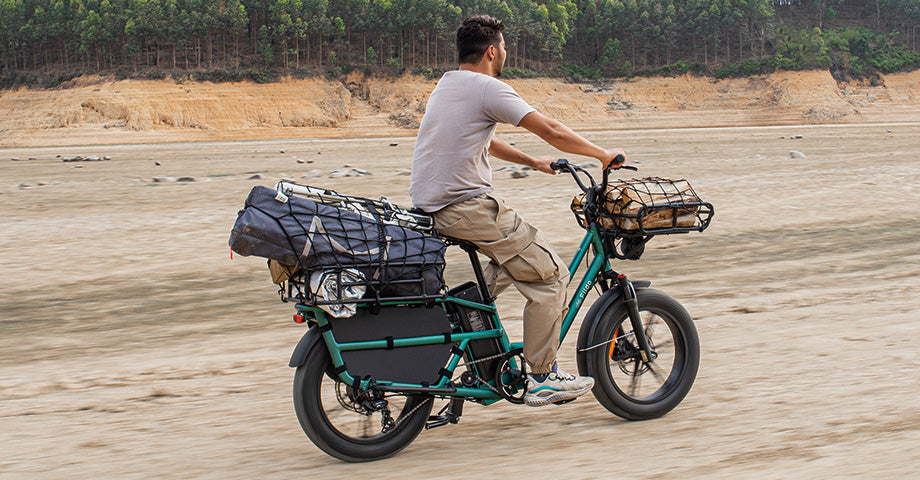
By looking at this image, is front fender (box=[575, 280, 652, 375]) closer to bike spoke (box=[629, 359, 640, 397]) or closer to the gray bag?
bike spoke (box=[629, 359, 640, 397])

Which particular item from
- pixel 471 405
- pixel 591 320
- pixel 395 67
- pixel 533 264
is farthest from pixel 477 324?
pixel 395 67

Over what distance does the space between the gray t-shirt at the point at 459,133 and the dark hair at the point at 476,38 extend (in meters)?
0.12

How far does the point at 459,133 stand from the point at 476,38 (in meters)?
0.49

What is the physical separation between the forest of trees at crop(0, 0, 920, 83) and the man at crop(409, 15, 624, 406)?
3079 inches

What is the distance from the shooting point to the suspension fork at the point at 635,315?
4492mm

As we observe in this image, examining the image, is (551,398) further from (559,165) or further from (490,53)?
(490,53)

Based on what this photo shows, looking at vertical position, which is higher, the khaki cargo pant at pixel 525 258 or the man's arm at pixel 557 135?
the man's arm at pixel 557 135

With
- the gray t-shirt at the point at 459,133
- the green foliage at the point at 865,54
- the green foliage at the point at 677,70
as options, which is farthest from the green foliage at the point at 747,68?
the gray t-shirt at the point at 459,133

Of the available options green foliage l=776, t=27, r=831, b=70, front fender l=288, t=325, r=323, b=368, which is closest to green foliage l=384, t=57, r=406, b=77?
green foliage l=776, t=27, r=831, b=70

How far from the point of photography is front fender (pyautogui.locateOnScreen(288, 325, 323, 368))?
384 cm

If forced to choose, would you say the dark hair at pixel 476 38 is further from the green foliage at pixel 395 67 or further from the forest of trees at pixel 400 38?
the green foliage at pixel 395 67

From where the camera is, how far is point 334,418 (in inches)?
159

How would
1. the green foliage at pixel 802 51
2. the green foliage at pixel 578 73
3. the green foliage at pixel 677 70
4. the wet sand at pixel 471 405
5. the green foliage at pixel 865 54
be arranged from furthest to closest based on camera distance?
the green foliage at pixel 865 54
the green foliage at pixel 677 70
the green foliage at pixel 578 73
the green foliage at pixel 802 51
the wet sand at pixel 471 405

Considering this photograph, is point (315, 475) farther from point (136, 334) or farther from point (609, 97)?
point (609, 97)
